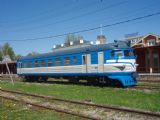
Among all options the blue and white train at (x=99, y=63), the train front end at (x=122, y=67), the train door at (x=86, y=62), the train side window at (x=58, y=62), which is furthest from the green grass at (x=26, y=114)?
the train side window at (x=58, y=62)

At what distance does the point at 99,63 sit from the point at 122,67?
1900 millimetres

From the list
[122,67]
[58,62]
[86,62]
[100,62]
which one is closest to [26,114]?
[122,67]

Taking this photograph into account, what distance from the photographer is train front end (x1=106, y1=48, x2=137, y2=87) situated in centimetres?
2095

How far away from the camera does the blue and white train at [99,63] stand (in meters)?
21.1

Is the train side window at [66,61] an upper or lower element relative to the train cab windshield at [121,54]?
lower

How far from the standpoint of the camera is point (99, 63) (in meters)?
22.1

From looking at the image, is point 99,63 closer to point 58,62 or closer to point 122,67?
point 122,67

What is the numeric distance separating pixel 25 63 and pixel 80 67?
38.4 ft

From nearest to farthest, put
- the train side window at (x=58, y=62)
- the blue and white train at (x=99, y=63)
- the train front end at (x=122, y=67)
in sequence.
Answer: the train front end at (x=122, y=67) < the blue and white train at (x=99, y=63) < the train side window at (x=58, y=62)

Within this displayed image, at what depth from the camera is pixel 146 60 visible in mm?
39938

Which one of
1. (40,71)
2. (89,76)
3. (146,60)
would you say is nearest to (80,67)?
(89,76)

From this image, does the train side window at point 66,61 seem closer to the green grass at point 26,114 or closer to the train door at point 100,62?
the train door at point 100,62

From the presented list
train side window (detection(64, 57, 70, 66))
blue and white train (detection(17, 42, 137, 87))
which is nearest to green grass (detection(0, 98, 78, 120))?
blue and white train (detection(17, 42, 137, 87))

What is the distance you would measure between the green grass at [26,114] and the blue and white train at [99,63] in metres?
8.30
